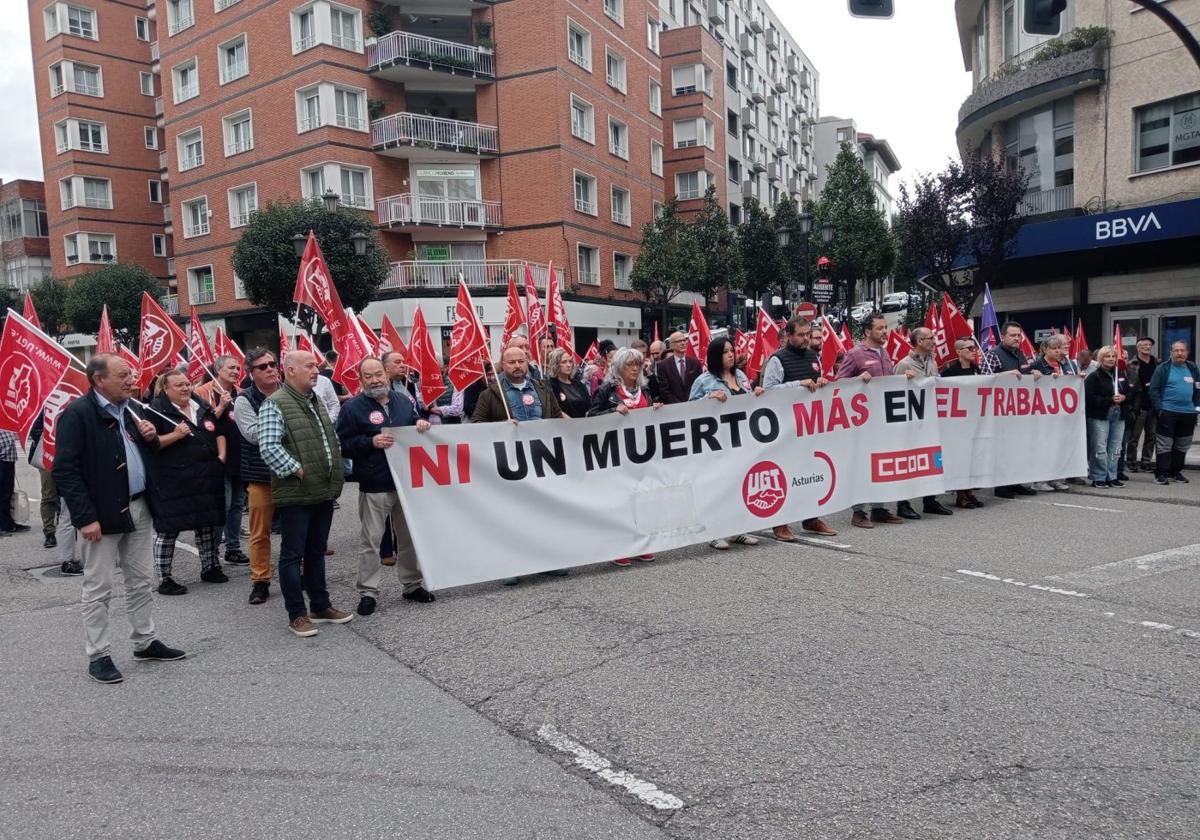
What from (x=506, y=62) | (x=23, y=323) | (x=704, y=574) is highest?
(x=506, y=62)

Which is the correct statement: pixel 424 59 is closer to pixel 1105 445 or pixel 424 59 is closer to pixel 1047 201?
pixel 1047 201

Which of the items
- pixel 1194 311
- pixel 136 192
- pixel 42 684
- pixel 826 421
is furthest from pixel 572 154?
pixel 42 684

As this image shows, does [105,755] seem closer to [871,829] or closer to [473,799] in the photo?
[473,799]

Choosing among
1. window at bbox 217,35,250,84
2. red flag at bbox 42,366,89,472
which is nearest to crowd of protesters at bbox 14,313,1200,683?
red flag at bbox 42,366,89,472

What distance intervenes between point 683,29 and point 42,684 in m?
47.2

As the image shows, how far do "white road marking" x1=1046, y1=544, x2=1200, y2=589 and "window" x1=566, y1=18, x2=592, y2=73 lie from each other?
104 ft

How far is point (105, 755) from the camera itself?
3.91 metres

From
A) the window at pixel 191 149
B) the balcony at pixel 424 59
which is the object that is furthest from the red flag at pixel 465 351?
the window at pixel 191 149

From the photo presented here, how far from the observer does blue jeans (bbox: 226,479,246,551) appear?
8.23m

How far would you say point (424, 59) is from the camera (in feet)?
106

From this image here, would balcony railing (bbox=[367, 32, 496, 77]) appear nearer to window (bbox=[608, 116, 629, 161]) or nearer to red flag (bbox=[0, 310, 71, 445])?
window (bbox=[608, 116, 629, 161])

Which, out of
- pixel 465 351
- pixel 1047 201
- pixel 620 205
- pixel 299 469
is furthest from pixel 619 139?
pixel 299 469

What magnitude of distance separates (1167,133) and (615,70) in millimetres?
23877

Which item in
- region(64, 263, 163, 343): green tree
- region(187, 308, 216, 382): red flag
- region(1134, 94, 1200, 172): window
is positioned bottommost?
region(187, 308, 216, 382): red flag
